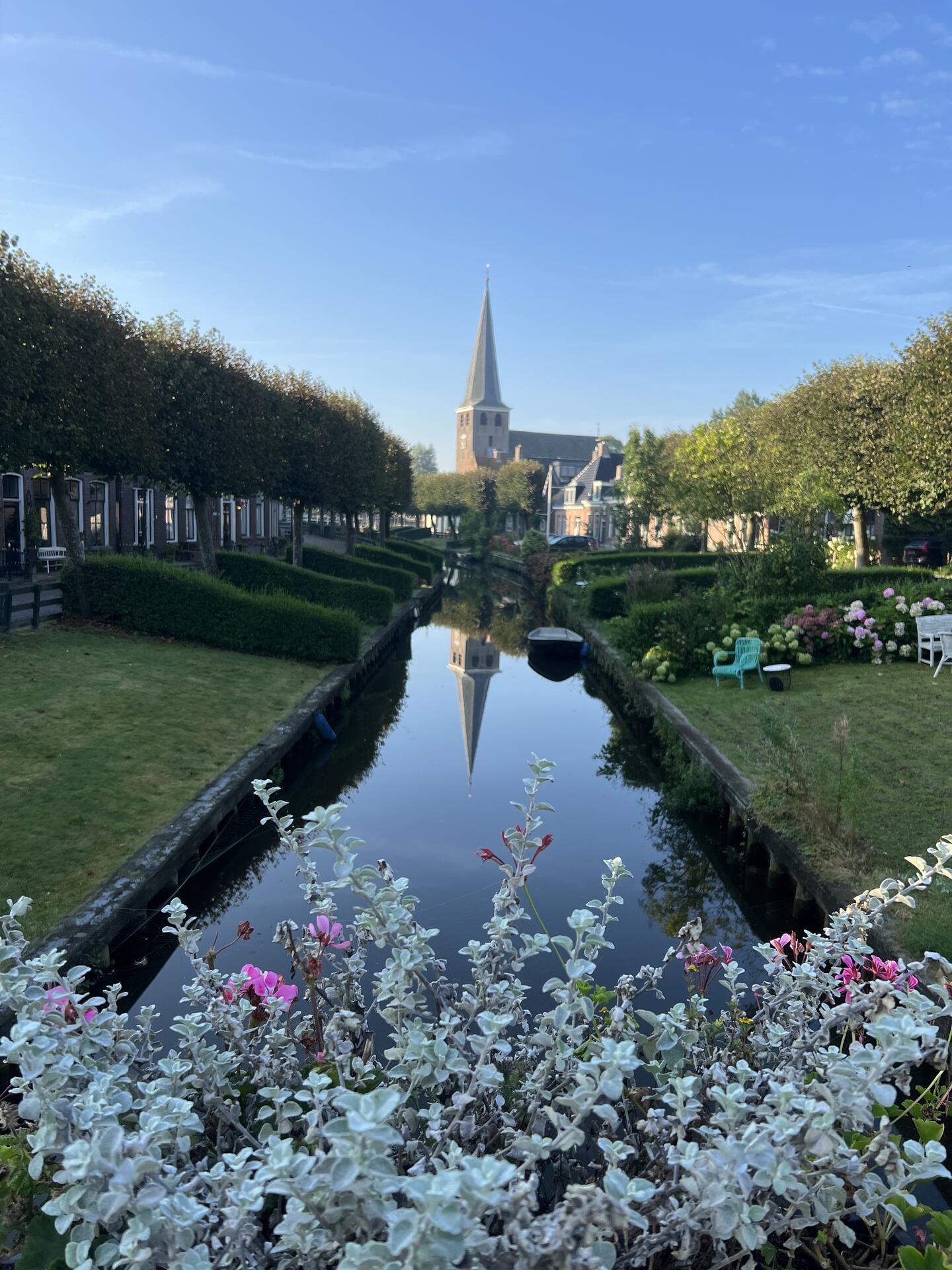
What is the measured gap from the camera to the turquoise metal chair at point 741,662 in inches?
620

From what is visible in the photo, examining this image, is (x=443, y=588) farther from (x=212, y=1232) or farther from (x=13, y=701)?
(x=212, y=1232)

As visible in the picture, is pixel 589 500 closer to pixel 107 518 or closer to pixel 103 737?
pixel 107 518

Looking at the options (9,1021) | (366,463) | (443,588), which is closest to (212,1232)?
(9,1021)

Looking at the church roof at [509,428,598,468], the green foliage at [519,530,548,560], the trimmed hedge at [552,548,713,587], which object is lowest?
the trimmed hedge at [552,548,713,587]

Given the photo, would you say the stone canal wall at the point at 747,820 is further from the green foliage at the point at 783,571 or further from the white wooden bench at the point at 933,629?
the white wooden bench at the point at 933,629

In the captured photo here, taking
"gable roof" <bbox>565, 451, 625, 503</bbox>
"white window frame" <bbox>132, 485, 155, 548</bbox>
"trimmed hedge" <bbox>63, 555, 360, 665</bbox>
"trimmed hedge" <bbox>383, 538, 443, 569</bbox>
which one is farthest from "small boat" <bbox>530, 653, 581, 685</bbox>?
"gable roof" <bbox>565, 451, 625, 503</bbox>

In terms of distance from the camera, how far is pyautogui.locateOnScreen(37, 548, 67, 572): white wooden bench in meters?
25.5

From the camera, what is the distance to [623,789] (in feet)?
39.2

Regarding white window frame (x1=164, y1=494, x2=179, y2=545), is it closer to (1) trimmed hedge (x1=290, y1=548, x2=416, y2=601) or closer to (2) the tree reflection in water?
(1) trimmed hedge (x1=290, y1=548, x2=416, y2=601)

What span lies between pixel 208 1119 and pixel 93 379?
57.4 feet

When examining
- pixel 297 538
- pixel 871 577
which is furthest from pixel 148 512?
pixel 871 577

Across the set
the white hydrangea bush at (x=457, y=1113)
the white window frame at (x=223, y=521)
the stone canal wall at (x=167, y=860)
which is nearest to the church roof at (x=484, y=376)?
the white window frame at (x=223, y=521)

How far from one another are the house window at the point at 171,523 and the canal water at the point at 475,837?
21.5 m

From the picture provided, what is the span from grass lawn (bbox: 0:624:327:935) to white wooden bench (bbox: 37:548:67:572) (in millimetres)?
9685
